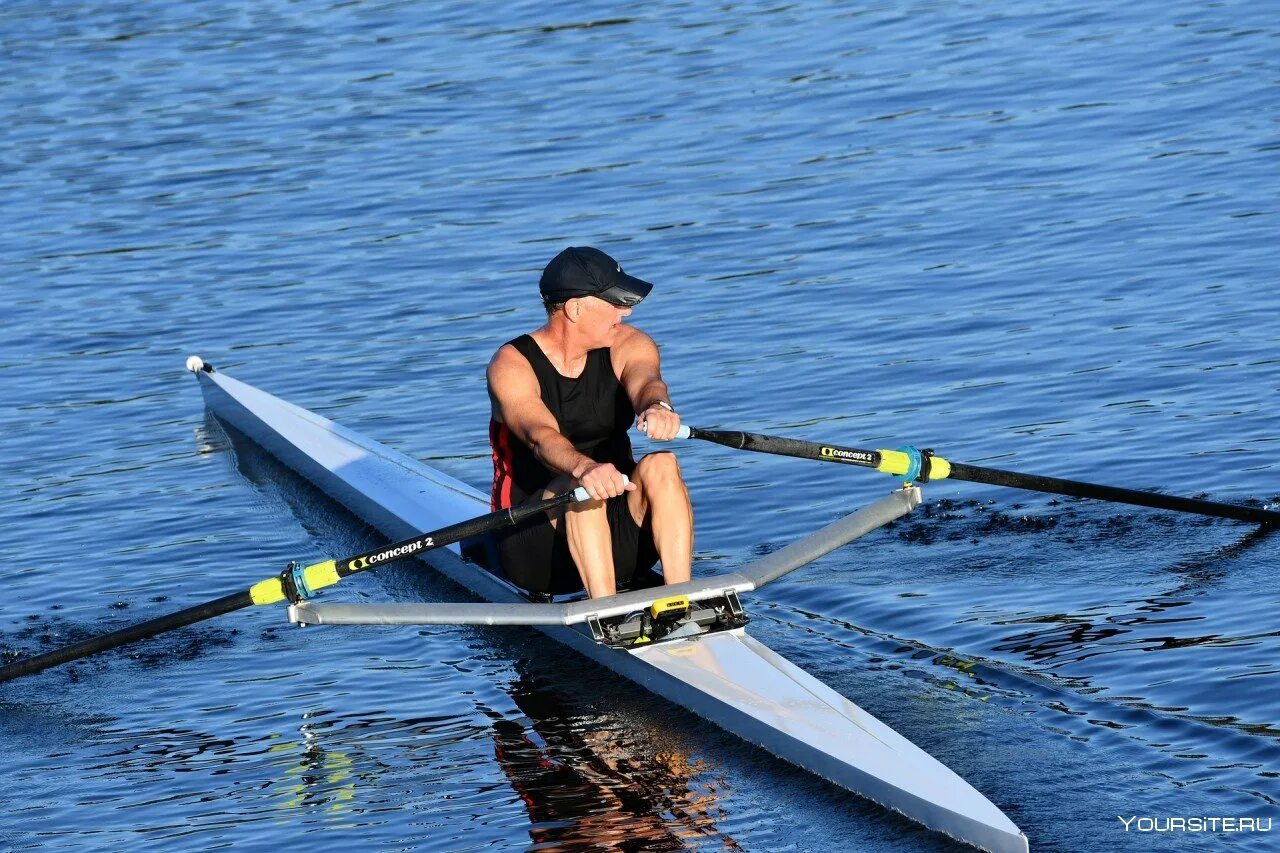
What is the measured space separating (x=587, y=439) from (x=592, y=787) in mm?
1833

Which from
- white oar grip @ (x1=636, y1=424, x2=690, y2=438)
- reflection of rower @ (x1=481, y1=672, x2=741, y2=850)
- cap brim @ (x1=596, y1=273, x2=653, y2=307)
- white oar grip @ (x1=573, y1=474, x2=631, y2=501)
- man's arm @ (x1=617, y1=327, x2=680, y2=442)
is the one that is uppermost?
cap brim @ (x1=596, y1=273, x2=653, y2=307)

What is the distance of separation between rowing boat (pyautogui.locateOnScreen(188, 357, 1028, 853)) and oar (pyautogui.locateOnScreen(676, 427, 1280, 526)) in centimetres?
16

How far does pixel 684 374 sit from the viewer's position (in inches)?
512

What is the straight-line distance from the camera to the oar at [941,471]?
317 inches

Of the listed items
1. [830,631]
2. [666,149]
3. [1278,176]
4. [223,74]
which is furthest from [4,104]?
[830,631]

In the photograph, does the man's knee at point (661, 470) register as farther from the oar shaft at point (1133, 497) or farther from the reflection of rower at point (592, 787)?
the oar shaft at point (1133, 497)

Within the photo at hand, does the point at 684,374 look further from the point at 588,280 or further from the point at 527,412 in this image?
the point at 588,280

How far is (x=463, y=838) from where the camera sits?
6750 mm

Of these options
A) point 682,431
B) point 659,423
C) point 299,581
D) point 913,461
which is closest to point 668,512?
point 682,431

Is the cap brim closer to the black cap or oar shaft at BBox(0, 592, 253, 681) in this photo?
the black cap

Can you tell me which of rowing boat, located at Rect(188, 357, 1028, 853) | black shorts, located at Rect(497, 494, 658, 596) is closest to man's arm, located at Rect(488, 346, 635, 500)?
black shorts, located at Rect(497, 494, 658, 596)

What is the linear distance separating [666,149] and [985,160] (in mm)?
3628

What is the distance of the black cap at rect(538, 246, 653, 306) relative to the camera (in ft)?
25.8

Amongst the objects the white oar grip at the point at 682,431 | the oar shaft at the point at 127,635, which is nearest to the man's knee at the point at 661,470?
the white oar grip at the point at 682,431
